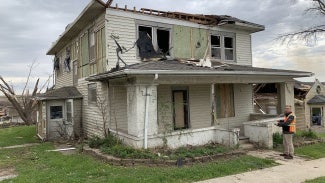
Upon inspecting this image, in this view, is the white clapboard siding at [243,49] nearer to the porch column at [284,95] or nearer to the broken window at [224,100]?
the broken window at [224,100]

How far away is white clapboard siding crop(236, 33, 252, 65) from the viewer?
1609cm

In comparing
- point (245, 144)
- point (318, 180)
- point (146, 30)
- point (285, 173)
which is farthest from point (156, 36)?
point (318, 180)

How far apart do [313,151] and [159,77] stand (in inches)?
253

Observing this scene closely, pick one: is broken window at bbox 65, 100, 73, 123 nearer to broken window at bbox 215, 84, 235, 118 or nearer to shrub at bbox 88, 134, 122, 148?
shrub at bbox 88, 134, 122, 148

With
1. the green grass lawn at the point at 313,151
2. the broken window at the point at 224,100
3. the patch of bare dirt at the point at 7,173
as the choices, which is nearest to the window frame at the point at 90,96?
the patch of bare dirt at the point at 7,173

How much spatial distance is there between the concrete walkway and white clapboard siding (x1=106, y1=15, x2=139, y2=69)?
6.57 m

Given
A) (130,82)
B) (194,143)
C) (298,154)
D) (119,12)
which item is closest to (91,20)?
(119,12)

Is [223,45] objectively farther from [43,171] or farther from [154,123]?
[43,171]

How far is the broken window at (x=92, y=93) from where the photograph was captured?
553 inches

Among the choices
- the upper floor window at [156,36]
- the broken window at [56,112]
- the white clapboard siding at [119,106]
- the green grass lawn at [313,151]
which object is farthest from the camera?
the broken window at [56,112]

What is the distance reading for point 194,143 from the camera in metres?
11.3

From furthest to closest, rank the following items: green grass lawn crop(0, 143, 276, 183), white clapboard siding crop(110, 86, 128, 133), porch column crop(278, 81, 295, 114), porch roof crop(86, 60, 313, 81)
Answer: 1. porch column crop(278, 81, 295, 114)
2. white clapboard siding crop(110, 86, 128, 133)
3. porch roof crop(86, 60, 313, 81)
4. green grass lawn crop(0, 143, 276, 183)

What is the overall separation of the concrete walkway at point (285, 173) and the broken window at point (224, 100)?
5209 millimetres

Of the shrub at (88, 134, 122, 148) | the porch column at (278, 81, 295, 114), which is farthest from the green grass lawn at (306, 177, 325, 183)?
the porch column at (278, 81, 295, 114)
